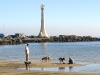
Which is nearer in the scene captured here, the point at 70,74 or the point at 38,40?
the point at 70,74

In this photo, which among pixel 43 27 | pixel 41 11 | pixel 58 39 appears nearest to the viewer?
pixel 43 27

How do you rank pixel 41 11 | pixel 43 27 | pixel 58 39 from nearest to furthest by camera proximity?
1. pixel 43 27
2. pixel 41 11
3. pixel 58 39

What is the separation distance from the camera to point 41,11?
424 ft

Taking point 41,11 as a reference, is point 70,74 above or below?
below

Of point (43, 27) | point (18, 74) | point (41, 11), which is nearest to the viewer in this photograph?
point (18, 74)

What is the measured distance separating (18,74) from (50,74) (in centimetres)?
179

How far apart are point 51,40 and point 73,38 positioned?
13911mm

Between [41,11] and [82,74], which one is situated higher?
[41,11]

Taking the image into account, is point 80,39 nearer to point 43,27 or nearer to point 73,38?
point 73,38

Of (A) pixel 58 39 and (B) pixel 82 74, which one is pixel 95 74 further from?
(A) pixel 58 39

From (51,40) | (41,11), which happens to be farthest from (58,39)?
(41,11)

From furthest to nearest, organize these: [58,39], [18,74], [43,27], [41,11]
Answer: [58,39]
[41,11]
[43,27]
[18,74]

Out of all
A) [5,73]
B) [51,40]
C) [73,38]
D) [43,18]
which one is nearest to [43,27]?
[43,18]

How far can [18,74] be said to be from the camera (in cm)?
1578
